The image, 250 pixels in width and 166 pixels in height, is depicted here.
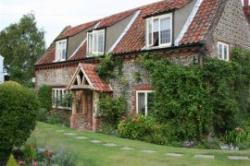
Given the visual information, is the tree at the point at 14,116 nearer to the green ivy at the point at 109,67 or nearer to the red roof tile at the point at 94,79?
the red roof tile at the point at 94,79

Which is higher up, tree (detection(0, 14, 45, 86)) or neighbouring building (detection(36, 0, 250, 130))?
tree (detection(0, 14, 45, 86))

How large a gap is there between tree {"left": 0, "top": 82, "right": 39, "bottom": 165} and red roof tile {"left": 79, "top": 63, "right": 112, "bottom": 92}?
11.4m

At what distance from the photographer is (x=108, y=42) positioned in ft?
81.0

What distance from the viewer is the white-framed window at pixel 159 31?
67.1 feet

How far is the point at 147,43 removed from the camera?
21.4 m

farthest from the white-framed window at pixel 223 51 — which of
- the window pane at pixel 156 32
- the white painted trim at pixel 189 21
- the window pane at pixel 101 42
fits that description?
the window pane at pixel 101 42

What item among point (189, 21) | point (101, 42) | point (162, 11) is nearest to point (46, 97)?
point (101, 42)

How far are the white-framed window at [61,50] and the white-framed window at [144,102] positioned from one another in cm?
1025

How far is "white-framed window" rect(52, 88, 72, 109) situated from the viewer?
86.6 feet

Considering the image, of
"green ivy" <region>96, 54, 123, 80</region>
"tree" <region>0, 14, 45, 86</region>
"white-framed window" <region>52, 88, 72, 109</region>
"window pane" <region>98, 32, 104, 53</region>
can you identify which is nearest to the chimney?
"green ivy" <region>96, 54, 123, 80</region>

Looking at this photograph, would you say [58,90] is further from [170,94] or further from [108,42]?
[170,94]

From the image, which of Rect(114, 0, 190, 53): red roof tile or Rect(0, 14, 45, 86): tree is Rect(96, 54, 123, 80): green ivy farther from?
Rect(0, 14, 45, 86): tree

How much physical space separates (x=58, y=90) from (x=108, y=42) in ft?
22.4

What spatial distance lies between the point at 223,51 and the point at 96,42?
927cm
